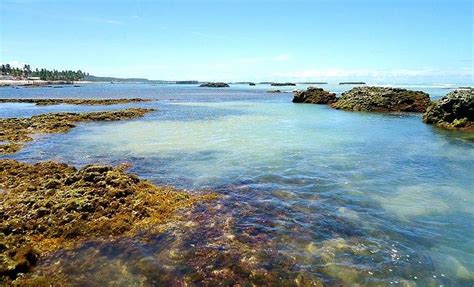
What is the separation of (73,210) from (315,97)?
59151 millimetres

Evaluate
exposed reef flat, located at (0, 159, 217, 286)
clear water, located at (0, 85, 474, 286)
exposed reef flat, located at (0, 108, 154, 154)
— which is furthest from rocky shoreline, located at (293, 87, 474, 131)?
exposed reef flat, located at (0, 108, 154, 154)

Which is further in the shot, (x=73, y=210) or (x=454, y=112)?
(x=454, y=112)

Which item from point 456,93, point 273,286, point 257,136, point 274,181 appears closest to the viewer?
point 273,286

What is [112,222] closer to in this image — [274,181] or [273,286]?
[273,286]

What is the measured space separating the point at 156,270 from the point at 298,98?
63.0 metres

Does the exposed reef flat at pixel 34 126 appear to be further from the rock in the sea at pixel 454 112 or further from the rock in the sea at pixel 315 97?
the rock in the sea at pixel 315 97

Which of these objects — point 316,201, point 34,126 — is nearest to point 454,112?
point 316,201

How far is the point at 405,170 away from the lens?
667 inches

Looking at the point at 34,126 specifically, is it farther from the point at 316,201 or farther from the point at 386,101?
the point at 386,101

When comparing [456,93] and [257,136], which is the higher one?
[456,93]

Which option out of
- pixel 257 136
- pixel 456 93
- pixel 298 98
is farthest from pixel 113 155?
pixel 298 98

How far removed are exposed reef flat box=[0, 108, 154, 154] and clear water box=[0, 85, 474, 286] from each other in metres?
1.56

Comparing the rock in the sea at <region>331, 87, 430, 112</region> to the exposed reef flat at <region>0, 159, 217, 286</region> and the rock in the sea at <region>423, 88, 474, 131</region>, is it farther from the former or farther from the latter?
the exposed reef flat at <region>0, 159, 217, 286</region>

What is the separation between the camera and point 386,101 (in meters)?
50.3
